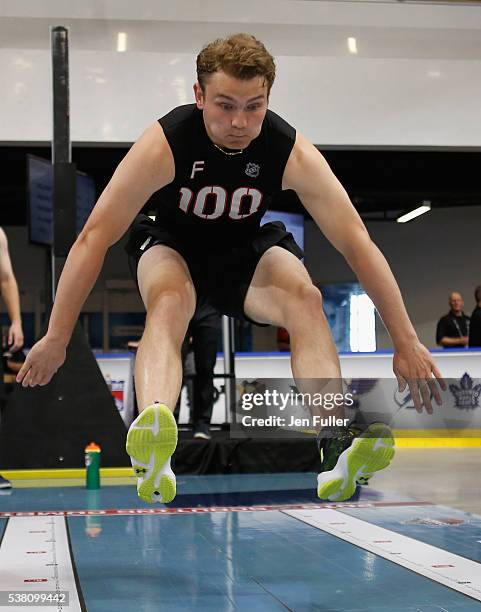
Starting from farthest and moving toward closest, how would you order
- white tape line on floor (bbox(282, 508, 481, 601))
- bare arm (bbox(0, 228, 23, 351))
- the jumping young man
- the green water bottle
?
the green water bottle, bare arm (bbox(0, 228, 23, 351)), white tape line on floor (bbox(282, 508, 481, 601)), the jumping young man

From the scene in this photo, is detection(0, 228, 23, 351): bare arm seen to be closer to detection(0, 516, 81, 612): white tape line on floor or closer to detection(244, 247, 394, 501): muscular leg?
detection(0, 516, 81, 612): white tape line on floor

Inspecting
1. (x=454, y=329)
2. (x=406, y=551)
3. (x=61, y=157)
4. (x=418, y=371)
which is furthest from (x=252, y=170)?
(x=454, y=329)

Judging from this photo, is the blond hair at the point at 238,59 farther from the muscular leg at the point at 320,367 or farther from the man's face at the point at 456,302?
the man's face at the point at 456,302

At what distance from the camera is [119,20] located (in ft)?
28.0

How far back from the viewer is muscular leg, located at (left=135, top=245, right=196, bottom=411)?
103 inches

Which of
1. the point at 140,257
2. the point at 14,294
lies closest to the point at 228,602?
the point at 140,257

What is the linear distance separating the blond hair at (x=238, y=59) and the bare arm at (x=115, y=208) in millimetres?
254

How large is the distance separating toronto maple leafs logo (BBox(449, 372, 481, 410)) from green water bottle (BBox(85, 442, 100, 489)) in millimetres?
5087

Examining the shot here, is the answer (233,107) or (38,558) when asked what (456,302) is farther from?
(233,107)

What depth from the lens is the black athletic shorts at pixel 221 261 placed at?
116 inches

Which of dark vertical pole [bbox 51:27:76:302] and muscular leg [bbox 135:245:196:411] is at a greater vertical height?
dark vertical pole [bbox 51:27:76:302]

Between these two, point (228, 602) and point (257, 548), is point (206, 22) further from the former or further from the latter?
point (228, 602)

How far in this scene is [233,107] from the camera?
8.44 ft

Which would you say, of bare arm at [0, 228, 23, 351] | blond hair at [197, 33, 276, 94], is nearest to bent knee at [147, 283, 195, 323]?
blond hair at [197, 33, 276, 94]
